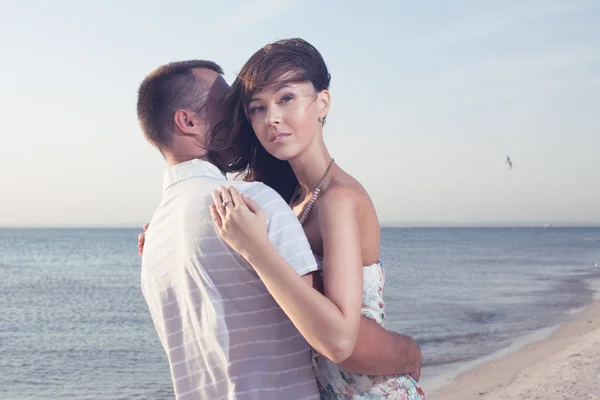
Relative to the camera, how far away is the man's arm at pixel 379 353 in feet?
7.12

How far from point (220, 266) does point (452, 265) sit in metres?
37.7

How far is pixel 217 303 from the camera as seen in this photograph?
6.53 ft

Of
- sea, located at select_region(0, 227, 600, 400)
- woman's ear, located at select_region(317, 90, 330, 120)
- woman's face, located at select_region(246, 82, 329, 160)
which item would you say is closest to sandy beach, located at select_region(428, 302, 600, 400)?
sea, located at select_region(0, 227, 600, 400)

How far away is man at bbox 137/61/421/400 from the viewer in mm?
1997

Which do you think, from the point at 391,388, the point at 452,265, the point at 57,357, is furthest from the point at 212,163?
the point at 452,265

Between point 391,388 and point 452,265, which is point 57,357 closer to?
point 391,388

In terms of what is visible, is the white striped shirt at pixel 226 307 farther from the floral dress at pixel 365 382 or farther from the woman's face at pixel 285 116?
the woman's face at pixel 285 116

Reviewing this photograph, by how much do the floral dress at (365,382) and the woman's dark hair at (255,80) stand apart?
1.70 feet

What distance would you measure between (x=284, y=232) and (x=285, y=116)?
61 cm

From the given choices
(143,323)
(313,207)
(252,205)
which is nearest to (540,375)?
(313,207)

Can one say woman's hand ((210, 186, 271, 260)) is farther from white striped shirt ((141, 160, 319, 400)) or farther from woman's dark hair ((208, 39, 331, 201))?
woman's dark hair ((208, 39, 331, 201))

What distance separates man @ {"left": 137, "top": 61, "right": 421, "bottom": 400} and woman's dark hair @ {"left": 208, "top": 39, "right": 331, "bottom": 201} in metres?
0.15

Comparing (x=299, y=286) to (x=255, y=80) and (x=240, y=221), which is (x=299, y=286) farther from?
(x=255, y=80)

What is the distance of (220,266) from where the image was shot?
2000 mm
